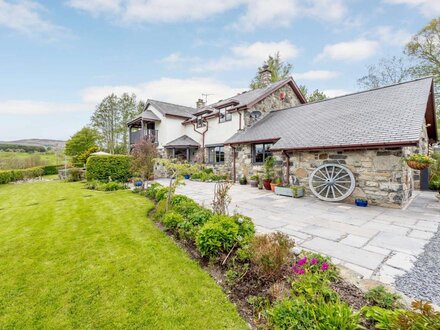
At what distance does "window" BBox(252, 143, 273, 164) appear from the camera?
38.9 ft

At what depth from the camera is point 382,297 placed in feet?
7.47

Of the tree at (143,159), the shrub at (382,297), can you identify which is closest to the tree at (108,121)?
the tree at (143,159)

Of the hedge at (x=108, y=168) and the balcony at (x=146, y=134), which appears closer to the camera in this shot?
the hedge at (x=108, y=168)

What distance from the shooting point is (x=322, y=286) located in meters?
2.43

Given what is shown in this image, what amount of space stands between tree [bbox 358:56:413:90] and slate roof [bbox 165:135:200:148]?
18366 mm

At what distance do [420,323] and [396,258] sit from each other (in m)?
2.27

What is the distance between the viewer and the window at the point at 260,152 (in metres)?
11.8

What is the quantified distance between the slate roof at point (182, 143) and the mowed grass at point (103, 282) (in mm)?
12484

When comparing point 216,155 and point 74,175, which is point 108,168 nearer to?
point 74,175

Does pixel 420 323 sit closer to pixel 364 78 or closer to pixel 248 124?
pixel 248 124

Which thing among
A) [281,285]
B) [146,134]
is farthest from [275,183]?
[146,134]

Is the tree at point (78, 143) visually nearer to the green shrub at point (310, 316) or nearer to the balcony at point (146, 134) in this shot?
the balcony at point (146, 134)

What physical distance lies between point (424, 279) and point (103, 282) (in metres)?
4.63

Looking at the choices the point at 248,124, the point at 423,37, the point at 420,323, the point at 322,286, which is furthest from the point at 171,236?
the point at 423,37
